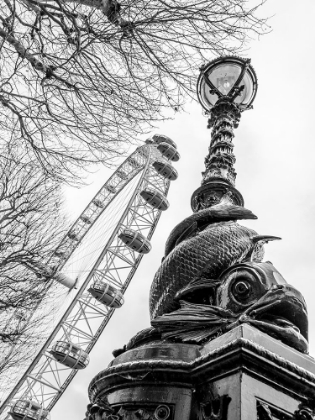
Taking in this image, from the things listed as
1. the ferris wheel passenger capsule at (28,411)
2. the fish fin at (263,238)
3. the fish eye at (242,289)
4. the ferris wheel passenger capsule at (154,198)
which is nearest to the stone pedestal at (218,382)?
the fish eye at (242,289)

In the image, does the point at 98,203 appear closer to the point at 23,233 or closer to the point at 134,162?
the point at 134,162

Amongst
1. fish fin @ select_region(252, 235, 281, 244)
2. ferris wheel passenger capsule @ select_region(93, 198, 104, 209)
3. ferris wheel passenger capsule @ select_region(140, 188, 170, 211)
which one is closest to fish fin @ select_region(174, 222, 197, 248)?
fish fin @ select_region(252, 235, 281, 244)

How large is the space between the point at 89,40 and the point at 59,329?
16.2 metres

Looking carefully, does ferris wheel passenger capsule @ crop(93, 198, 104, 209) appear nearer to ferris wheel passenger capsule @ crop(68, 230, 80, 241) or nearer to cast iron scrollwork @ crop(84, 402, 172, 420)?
ferris wheel passenger capsule @ crop(68, 230, 80, 241)

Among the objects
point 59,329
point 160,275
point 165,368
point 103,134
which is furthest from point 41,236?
point 59,329

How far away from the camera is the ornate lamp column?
1556 millimetres

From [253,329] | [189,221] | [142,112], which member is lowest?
[253,329]

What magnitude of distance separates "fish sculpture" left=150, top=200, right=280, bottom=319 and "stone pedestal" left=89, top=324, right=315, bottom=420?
0.82m

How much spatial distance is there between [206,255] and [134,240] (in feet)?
52.6

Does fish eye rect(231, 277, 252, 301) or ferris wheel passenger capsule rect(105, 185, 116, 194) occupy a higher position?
ferris wheel passenger capsule rect(105, 185, 116, 194)

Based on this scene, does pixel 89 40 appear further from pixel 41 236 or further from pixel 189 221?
pixel 41 236

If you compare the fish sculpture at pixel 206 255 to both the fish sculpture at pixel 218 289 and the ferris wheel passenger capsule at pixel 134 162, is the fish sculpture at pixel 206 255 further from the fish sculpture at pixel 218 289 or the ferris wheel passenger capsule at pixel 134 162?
the ferris wheel passenger capsule at pixel 134 162

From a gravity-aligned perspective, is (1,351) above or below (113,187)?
below

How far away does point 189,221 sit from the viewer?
323 cm
